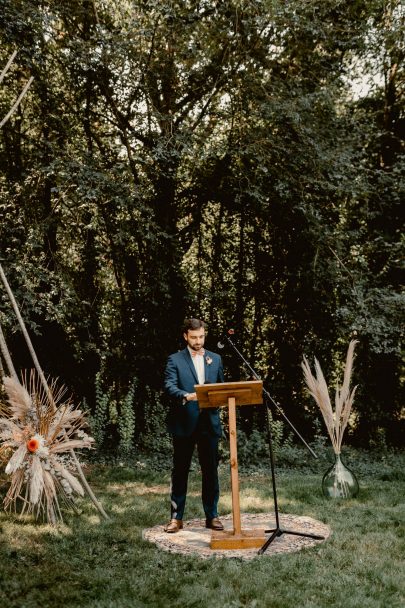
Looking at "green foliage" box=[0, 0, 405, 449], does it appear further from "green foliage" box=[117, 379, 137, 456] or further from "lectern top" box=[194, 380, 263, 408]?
"lectern top" box=[194, 380, 263, 408]

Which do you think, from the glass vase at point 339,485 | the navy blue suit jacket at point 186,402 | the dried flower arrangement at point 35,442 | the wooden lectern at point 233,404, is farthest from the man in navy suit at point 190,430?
the glass vase at point 339,485

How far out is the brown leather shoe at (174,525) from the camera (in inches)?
202

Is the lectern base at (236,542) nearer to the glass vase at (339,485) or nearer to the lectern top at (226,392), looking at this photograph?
the lectern top at (226,392)

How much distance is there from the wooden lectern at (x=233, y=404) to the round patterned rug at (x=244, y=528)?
7cm

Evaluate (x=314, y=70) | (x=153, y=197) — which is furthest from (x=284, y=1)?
(x=153, y=197)

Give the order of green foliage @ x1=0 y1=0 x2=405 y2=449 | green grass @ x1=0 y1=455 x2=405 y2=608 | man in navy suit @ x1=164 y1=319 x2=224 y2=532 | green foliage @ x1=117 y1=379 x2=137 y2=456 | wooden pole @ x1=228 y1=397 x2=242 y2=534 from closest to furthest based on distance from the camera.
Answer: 1. green grass @ x1=0 y1=455 x2=405 y2=608
2. wooden pole @ x1=228 y1=397 x2=242 y2=534
3. man in navy suit @ x1=164 y1=319 x2=224 y2=532
4. green foliage @ x1=0 y1=0 x2=405 y2=449
5. green foliage @ x1=117 y1=379 x2=137 y2=456

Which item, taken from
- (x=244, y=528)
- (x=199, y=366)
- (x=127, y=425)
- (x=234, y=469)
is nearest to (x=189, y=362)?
(x=199, y=366)

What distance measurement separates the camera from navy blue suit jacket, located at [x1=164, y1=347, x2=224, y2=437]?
5.07 metres

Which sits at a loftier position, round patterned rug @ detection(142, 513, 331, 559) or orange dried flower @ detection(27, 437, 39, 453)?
orange dried flower @ detection(27, 437, 39, 453)

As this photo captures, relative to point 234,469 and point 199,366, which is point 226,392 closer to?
point 234,469

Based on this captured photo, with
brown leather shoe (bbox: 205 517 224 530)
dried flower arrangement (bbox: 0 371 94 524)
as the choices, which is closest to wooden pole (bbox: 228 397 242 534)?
brown leather shoe (bbox: 205 517 224 530)

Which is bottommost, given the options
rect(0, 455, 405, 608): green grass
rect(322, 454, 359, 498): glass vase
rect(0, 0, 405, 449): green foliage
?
rect(0, 455, 405, 608): green grass

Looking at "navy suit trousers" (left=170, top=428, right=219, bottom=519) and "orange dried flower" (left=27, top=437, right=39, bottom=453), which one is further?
"navy suit trousers" (left=170, top=428, right=219, bottom=519)

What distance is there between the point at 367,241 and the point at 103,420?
458cm
